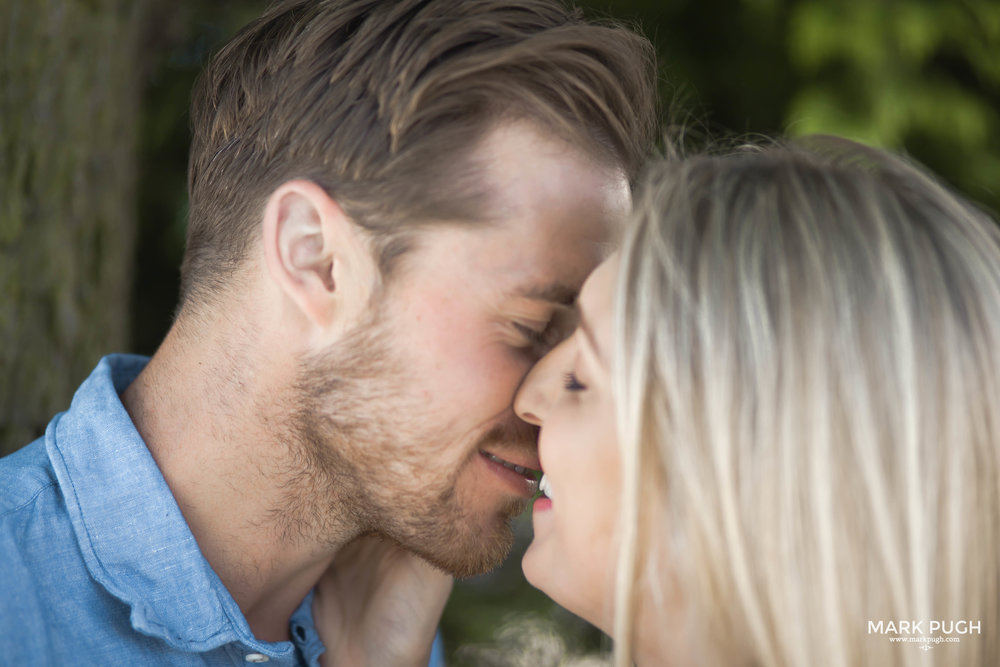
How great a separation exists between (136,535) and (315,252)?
669mm

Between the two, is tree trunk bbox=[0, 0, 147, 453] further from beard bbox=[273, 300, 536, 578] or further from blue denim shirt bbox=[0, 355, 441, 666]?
beard bbox=[273, 300, 536, 578]

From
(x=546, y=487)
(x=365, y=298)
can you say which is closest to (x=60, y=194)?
(x=365, y=298)

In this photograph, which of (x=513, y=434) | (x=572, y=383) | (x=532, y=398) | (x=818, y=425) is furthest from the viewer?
(x=513, y=434)

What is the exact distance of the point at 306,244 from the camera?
201 cm

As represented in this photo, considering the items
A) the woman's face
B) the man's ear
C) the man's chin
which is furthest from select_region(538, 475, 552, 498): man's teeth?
the man's ear

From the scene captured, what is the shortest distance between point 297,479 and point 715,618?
0.97 m

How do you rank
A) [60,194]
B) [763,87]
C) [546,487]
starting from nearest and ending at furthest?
[546,487] → [60,194] → [763,87]

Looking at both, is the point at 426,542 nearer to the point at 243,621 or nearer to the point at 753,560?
the point at 243,621

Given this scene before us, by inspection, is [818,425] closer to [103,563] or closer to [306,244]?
[306,244]

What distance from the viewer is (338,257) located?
2.00 m

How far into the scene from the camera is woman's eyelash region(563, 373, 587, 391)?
70.3 inches

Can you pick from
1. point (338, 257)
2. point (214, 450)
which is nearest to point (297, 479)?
point (214, 450)

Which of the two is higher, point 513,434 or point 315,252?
point 315,252

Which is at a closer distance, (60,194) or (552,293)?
(552,293)
